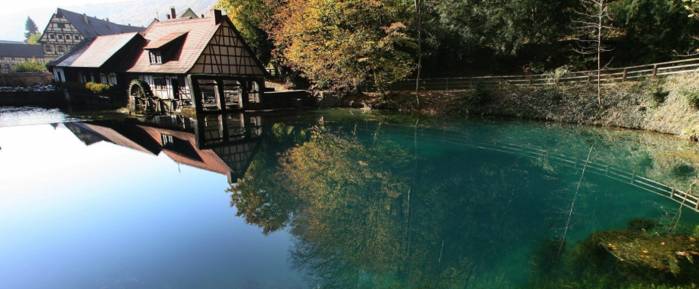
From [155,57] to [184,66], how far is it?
3.93 metres

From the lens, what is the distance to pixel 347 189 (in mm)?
12258

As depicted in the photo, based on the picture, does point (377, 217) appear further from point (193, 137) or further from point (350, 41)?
point (350, 41)

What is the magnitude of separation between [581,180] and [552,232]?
4.84 metres

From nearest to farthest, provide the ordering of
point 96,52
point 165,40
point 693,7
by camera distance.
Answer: point 693,7 → point 165,40 → point 96,52

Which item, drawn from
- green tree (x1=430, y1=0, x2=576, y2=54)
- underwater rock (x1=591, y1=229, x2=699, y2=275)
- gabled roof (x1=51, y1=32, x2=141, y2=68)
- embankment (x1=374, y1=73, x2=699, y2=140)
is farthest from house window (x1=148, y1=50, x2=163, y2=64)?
underwater rock (x1=591, y1=229, x2=699, y2=275)

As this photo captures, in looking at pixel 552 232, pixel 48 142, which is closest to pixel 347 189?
pixel 552 232

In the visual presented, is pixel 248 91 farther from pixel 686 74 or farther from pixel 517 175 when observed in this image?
pixel 686 74

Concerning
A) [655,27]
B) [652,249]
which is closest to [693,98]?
[655,27]

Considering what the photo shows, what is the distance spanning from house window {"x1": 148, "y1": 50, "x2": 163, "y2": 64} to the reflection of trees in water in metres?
16.5

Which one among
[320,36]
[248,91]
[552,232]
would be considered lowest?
[552,232]

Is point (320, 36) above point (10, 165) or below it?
above

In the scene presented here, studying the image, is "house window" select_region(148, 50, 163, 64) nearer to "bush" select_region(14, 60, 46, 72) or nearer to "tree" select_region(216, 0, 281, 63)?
"tree" select_region(216, 0, 281, 63)

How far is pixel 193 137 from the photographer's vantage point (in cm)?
1998

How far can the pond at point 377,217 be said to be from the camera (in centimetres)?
741
